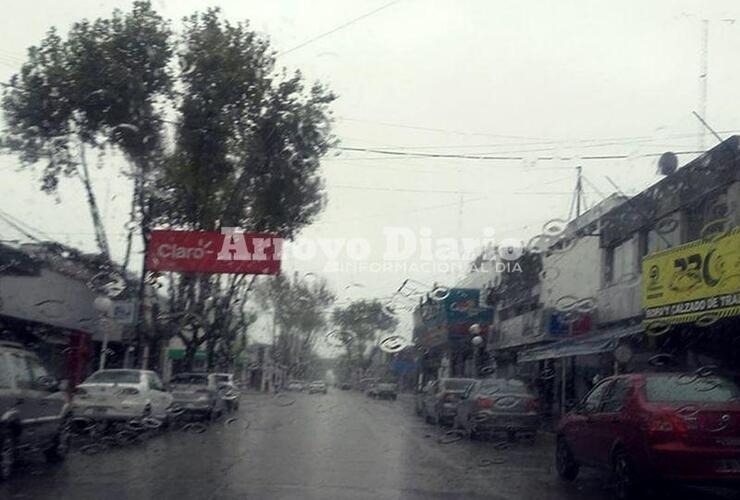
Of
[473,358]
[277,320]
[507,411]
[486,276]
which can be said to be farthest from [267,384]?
[507,411]

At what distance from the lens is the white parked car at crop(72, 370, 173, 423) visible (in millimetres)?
20781

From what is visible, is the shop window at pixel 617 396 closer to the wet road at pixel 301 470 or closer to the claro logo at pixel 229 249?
the wet road at pixel 301 470

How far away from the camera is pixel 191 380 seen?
27.8 metres

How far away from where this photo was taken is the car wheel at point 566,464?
1461 cm

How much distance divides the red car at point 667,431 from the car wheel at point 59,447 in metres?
7.78

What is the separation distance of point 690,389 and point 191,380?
18.0 m

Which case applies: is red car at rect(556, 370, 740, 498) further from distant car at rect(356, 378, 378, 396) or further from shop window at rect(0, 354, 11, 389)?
distant car at rect(356, 378, 378, 396)

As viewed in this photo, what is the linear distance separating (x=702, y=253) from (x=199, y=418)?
13.8 m

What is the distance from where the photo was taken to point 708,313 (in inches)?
803

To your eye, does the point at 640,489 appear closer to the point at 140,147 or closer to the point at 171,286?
the point at 140,147

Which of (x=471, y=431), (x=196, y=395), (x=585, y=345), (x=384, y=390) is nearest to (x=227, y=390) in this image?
(x=196, y=395)

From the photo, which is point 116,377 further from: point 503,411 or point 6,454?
point 6,454

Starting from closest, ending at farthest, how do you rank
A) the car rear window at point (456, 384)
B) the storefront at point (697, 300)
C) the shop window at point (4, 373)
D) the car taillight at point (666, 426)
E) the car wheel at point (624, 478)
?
1. the car taillight at point (666, 426)
2. the car wheel at point (624, 478)
3. the shop window at point (4, 373)
4. the storefront at point (697, 300)
5. the car rear window at point (456, 384)

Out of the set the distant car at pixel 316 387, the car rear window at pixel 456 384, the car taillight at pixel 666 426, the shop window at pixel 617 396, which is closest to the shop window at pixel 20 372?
the shop window at pixel 617 396
